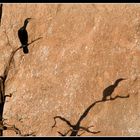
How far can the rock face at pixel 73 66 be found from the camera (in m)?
3.76

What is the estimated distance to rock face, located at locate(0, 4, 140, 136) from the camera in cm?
376

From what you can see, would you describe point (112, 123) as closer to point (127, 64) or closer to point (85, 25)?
point (127, 64)

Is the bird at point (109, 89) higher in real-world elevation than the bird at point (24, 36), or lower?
lower

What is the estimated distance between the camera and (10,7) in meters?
3.93

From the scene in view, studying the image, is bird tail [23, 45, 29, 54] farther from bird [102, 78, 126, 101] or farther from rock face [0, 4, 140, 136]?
bird [102, 78, 126, 101]

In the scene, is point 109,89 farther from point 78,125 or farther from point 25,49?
point 25,49

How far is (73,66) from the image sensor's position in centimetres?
384

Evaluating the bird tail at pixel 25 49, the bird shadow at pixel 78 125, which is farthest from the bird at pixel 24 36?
the bird shadow at pixel 78 125

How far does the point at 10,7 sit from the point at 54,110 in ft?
A: 2.88

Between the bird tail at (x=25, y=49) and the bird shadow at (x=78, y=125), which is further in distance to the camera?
the bird tail at (x=25, y=49)

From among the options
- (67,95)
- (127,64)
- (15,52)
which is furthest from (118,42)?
(15,52)

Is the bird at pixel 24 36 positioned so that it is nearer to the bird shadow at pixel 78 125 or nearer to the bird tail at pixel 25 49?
the bird tail at pixel 25 49

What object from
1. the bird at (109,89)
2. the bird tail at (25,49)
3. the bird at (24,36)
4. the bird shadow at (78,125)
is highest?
the bird at (24,36)

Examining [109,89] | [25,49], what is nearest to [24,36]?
[25,49]
